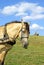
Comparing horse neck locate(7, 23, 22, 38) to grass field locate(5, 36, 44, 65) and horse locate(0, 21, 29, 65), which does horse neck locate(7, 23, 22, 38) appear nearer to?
horse locate(0, 21, 29, 65)

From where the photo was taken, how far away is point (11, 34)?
12203 millimetres

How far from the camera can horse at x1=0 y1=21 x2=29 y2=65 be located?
12047mm

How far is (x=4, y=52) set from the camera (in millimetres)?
12125

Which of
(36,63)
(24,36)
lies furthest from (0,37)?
(36,63)

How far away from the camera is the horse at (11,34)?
12047mm

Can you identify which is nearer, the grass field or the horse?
the horse

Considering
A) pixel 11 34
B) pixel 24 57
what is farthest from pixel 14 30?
pixel 24 57

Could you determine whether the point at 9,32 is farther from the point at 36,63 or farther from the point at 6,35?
the point at 36,63

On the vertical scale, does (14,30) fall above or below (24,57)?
above

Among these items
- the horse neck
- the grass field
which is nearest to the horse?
the horse neck

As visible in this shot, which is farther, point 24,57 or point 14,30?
point 24,57

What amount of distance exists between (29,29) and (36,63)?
854 cm

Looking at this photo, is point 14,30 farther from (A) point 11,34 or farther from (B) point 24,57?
→ (B) point 24,57

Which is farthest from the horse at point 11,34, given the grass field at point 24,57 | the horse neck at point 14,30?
the grass field at point 24,57
